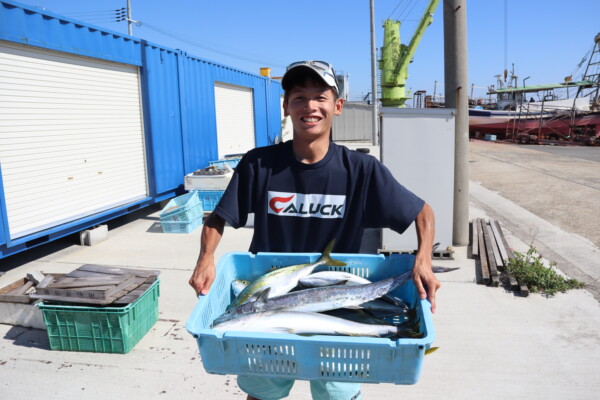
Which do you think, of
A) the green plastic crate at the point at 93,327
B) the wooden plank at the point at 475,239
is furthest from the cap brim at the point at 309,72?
the wooden plank at the point at 475,239

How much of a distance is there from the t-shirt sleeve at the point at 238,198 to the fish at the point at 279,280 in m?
0.37

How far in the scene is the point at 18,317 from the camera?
14.1ft

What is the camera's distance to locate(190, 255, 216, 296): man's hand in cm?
197

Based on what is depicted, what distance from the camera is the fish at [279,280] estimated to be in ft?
6.57

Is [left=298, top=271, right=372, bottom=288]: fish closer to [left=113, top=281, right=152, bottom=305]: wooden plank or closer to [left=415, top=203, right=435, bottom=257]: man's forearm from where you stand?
[left=415, top=203, right=435, bottom=257]: man's forearm

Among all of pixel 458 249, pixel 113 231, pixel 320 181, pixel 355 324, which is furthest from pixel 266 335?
pixel 113 231

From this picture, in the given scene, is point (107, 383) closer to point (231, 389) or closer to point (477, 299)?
point (231, 389)

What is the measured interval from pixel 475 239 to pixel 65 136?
6617 mm

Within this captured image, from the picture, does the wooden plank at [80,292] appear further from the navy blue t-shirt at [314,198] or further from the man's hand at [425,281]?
the man's hand at [425,281]

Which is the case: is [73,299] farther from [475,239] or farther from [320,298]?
[475,239]

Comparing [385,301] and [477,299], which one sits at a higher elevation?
[385,301]

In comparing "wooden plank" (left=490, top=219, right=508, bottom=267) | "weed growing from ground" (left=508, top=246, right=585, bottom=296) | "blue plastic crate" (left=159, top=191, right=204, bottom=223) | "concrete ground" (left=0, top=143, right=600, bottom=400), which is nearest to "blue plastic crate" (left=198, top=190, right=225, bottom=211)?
"blue plastic crate" (left=159, top=191, right=204, bottom=223)

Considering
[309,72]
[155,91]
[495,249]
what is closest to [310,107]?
[309,72]

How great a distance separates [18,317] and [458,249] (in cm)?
570
